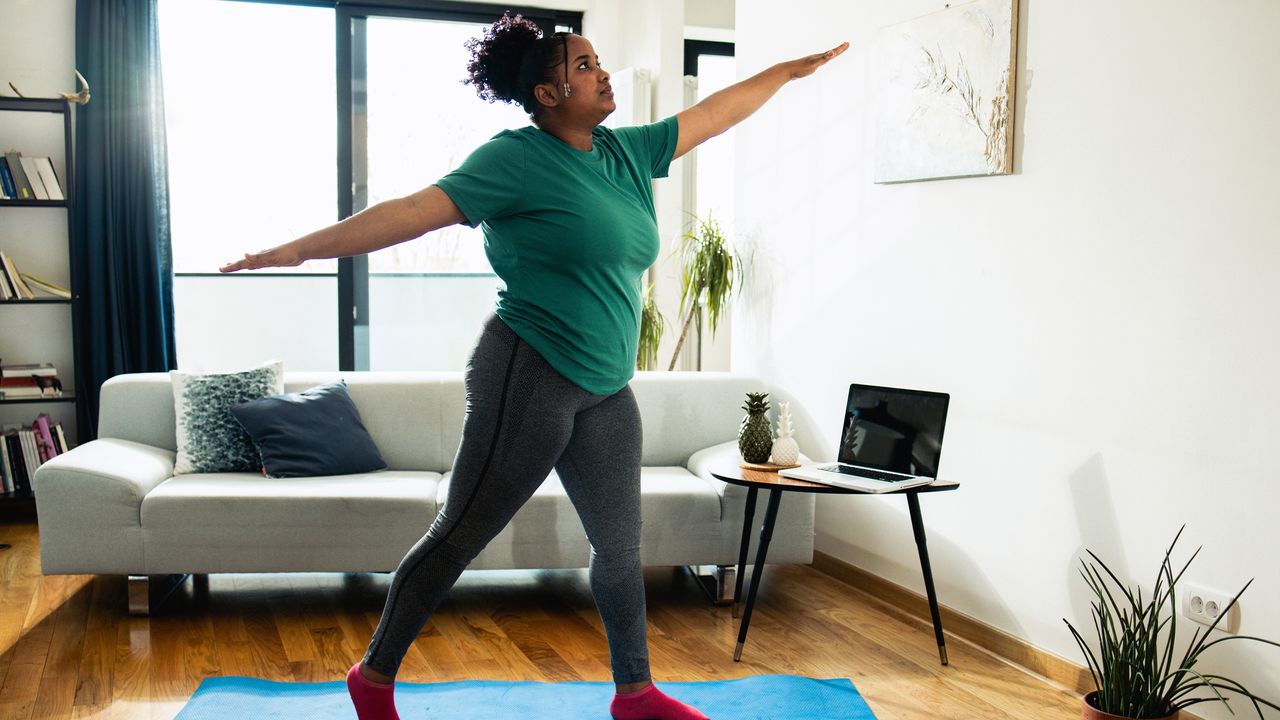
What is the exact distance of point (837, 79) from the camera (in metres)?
Result: 3.47

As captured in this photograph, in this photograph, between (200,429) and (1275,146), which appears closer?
(1275,146)

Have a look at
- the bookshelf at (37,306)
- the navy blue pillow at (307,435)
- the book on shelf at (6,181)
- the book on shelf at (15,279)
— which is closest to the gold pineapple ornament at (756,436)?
the navy blue pillow at (307,435)

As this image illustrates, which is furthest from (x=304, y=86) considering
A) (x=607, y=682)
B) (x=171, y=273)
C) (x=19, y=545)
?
(x=607, y=682)

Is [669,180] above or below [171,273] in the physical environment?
above

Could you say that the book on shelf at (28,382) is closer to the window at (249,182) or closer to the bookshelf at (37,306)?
the bookshelf at (37,306)

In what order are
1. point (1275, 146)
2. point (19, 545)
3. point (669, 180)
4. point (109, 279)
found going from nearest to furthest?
1. point (1275, 146)
2. point (19, 545)
3. point (109, 279)
4. point (669, 180)

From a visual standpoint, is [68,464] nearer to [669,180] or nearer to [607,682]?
[607,682]

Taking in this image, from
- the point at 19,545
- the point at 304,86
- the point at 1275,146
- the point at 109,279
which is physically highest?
the point at 304,86

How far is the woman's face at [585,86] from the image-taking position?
1994 mm

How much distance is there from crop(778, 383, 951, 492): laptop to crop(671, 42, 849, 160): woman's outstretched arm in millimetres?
901

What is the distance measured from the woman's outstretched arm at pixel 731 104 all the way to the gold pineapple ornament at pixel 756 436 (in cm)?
95

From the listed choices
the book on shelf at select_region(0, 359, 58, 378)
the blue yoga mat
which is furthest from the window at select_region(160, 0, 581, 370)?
the blue yoga mat

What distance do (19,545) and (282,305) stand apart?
2.75 meters

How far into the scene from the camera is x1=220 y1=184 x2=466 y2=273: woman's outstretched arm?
1.75 m
